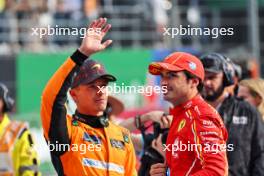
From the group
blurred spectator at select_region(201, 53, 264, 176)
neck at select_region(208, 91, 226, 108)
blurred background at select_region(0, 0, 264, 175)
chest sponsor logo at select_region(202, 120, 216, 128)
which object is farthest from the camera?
blurred background at select_region(0, 0, 264, 175)

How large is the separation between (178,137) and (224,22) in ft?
46.6

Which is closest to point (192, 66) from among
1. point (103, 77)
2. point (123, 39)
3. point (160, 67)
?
point (160, 67)

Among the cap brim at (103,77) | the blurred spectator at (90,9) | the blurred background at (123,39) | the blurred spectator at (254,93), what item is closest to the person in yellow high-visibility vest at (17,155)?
the cap brim at (103,77)

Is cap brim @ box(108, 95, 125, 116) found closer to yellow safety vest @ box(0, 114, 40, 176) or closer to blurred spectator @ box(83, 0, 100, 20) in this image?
yellow safety vest @ box(0, 114, 40, 176)

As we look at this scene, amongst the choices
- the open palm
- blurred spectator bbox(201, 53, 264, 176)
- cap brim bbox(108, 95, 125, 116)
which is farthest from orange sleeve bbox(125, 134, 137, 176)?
cap brim bbox(108, 95, 125, 116)

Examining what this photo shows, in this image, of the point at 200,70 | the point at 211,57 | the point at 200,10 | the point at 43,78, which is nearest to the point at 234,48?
the point at 200,10

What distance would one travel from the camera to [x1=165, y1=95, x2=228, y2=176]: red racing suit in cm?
504

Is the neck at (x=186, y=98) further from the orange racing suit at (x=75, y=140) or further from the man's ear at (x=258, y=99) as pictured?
the man's ear at (x=258, y=99)

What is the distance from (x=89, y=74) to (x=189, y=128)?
80 centimetres

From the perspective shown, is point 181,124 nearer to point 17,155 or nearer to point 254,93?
point 17,155

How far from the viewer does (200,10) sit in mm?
18812

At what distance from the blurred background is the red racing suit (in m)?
8.73

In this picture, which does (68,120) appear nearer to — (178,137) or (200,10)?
(178,137)

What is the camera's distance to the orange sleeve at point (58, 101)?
5.04 m
